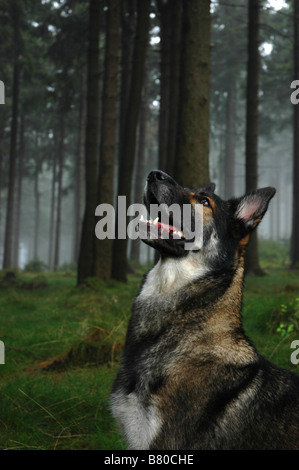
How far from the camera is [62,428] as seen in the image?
4914mm

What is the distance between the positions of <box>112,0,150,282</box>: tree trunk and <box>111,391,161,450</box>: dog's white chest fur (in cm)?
1066

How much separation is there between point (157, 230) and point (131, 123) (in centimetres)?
1109

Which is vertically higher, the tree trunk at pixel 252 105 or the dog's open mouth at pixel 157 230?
the tree trunk at pixel 252 105

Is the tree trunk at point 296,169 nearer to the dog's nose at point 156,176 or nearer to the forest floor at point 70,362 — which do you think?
the forest floor at point 70,362

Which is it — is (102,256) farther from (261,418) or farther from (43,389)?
(261,418)

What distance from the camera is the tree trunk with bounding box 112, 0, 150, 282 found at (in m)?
14.2

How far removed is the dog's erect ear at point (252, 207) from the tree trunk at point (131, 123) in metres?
10.2

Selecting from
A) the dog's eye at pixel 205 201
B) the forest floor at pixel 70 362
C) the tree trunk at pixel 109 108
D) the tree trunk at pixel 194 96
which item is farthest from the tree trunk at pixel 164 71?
the dog's eye at pixel 205 201

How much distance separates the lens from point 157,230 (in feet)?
12.8

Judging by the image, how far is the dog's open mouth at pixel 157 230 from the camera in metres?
3.85

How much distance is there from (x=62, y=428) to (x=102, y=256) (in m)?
9.09

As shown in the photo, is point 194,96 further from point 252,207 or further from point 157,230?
point 157,230

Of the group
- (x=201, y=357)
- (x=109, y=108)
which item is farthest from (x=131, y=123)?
(x=201, y=357)
